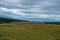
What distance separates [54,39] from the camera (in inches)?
907

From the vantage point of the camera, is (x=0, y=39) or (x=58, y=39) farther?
(x=58, y=39)

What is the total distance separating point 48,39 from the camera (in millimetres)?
22812

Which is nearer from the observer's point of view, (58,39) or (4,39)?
(4,39)

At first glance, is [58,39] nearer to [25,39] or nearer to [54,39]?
[54,39]

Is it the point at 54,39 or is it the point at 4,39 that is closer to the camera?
the point at 4,39

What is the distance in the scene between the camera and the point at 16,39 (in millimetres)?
21766

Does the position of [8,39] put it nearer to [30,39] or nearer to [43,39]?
[30,39]

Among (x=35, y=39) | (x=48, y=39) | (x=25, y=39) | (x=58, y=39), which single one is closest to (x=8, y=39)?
(x=25, y=39)

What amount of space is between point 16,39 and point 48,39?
15.7ft

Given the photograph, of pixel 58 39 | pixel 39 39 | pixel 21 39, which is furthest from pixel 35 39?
pixel 58 39

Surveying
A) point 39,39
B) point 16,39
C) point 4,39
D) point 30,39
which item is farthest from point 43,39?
point 4,39

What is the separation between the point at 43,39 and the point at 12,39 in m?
4.60

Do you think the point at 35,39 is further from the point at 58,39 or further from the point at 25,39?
the point at 58,39

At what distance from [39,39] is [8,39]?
14.8 feet
